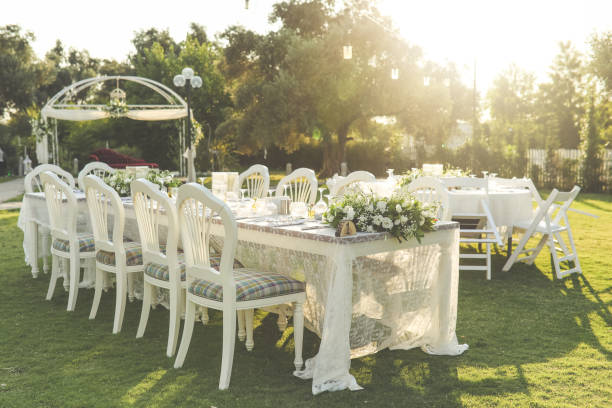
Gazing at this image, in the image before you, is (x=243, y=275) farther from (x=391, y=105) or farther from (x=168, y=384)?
(x=391, y=105)

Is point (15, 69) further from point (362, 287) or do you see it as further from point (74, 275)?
point (362, 287)

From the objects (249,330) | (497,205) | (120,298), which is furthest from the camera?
(497,205)

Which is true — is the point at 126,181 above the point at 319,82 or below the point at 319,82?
below

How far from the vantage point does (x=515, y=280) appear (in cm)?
605

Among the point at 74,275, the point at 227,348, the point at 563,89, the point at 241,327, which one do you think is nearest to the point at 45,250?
the point at 74,275

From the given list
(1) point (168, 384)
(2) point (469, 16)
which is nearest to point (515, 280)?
(1) point (168, 384)

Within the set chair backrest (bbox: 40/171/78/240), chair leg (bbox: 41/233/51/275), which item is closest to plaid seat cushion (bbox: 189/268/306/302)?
chair backrest (bbox: 40/171/78/240)

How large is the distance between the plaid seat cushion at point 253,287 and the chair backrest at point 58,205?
1.69 metres

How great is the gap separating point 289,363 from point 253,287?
0.66 m

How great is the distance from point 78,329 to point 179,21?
3777 centimetres

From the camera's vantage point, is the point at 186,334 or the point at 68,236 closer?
the point at 186,334

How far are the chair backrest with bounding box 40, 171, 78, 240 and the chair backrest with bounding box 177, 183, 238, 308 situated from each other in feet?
5.24

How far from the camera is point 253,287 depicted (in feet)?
11.1

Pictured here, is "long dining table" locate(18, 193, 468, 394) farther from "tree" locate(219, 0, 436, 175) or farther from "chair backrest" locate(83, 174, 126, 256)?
"tree" locate(219, 0, 436, 175)
